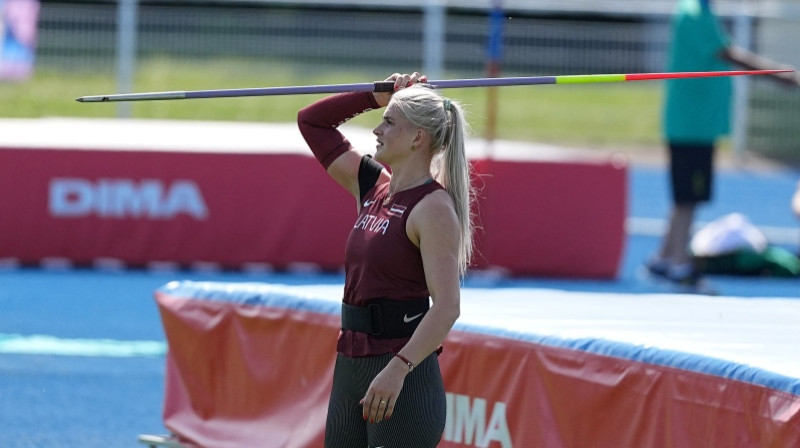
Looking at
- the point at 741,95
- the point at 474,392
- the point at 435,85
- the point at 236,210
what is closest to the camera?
the point at 435,85

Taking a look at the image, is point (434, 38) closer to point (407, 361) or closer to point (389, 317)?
point (389, 317)

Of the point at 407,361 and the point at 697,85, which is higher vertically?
the point at 697,85

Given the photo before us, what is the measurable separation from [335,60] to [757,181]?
576 cm

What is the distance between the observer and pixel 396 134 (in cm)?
394

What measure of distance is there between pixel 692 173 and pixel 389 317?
6226mm

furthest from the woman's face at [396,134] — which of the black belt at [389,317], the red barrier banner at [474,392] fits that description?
the red barrier banner at [474,392]

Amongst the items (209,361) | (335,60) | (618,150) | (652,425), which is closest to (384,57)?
(335,60)

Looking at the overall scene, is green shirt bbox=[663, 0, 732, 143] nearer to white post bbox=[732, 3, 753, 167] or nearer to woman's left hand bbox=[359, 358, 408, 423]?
woman's left hand bbox=[359, 358, 408, 423]

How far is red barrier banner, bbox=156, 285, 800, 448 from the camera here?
4.13m

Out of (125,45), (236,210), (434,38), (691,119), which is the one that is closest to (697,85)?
(691,119)

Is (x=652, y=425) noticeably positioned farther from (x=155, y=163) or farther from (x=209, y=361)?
(x=155, y=163)

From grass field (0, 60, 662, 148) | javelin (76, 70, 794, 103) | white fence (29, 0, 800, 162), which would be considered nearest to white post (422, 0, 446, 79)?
white fence (29, 0, 800, 162)

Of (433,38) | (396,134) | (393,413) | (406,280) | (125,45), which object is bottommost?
(393,413)

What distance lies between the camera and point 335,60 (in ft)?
63.2
